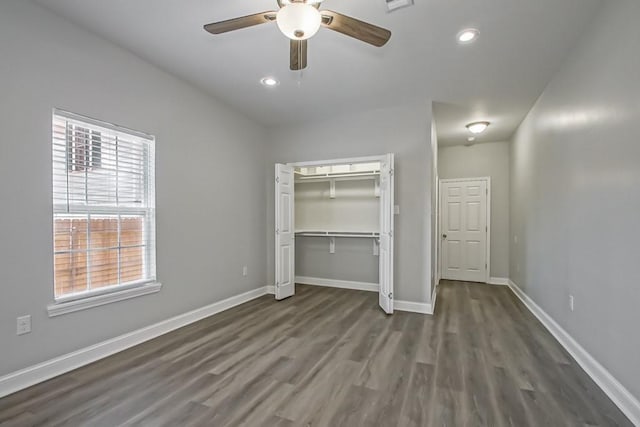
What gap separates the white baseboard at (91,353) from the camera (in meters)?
2.08

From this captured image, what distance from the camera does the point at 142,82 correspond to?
298 cm

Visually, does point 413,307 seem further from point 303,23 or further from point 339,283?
point 303,23

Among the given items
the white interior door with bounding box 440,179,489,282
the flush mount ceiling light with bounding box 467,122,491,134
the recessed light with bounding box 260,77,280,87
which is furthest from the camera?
the white interior door with bounding box 440,179,489,282

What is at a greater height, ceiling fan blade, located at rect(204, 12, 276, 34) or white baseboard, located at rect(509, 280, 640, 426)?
ceiling fan blade, located at rect(204, 12, 276, 34)

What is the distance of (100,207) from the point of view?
105 inches

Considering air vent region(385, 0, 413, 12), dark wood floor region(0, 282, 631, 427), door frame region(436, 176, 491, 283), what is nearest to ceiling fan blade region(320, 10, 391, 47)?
air vent region(385, 0, 413, 12)

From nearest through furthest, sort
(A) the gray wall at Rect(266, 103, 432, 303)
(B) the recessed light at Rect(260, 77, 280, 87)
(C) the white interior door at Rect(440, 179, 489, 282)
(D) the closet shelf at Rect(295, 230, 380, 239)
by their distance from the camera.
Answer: (B) the recessed light at Rect(260, 77, 280, 87), (A) the gray wall at Rect(266, 103, 432, 303), (D) the closet shelf at Rect(295, 230, 380, 239), (C) the white interior door at Rect(440, 179, 489, 282)

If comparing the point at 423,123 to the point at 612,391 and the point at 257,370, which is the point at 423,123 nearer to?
the point at 612,391

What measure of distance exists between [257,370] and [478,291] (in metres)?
4.27

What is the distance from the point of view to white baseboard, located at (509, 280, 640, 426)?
1.81 metres

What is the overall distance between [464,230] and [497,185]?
1066mm

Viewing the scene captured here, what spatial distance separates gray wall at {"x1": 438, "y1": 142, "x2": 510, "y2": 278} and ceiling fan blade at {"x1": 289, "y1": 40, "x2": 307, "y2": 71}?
195 inches

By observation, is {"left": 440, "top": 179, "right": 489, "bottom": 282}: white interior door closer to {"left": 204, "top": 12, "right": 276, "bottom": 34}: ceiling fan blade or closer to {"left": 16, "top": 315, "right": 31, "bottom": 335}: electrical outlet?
{"left": 204, "top": 12, "right": 276, "bottom": 34}: ceiling fan blade

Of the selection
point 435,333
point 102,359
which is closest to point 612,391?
point 435,333
